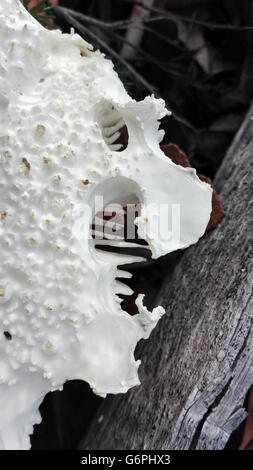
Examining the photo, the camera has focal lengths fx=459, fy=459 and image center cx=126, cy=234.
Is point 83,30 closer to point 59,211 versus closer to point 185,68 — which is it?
point 185,68

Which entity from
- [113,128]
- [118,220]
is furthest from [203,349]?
[113,128]

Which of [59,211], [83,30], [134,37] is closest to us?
[59,211]

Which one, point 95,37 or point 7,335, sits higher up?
point 95,37

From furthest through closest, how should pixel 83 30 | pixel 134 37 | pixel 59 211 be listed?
1. pixel 134 37
2. pixel 83 30
3. pixel 59 211

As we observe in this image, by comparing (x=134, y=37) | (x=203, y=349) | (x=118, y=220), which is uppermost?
(x=134, y=37)

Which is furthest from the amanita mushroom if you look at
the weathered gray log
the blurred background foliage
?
the blurred background foliage

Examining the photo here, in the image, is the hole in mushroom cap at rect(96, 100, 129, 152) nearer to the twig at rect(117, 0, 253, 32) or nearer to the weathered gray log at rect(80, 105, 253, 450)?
the weathered gray log at rect(80, 105, 253, 450)
